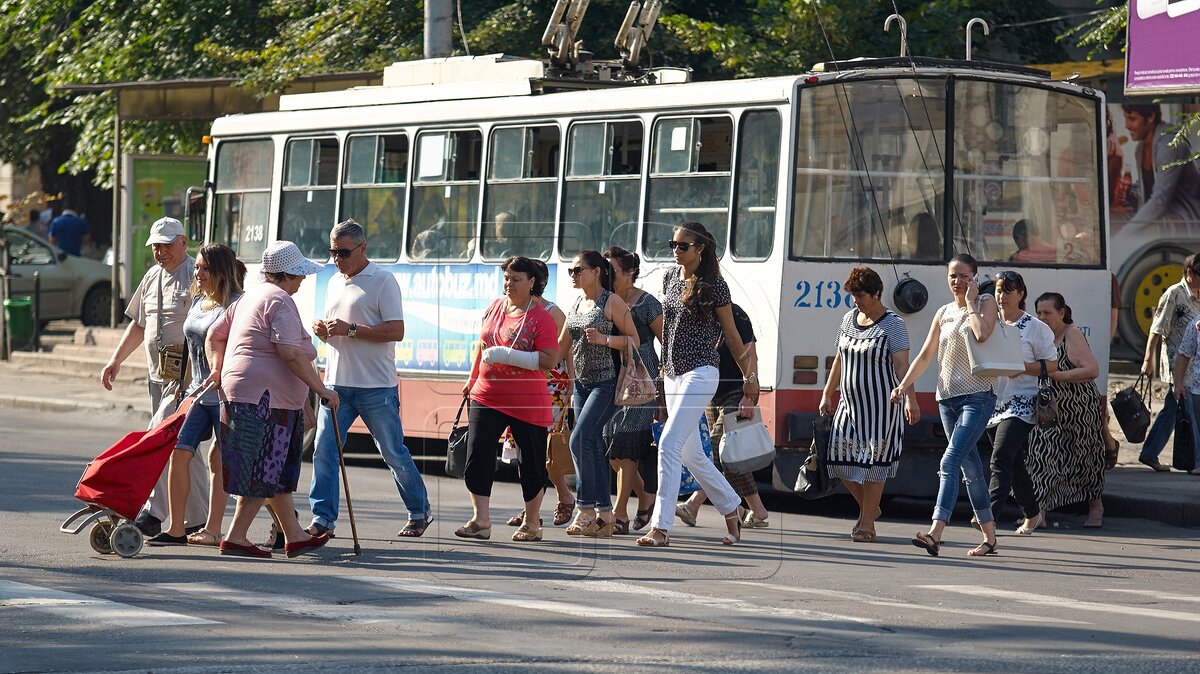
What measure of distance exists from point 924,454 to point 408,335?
15.0 feet

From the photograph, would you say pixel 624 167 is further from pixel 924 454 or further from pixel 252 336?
pixel 252 336

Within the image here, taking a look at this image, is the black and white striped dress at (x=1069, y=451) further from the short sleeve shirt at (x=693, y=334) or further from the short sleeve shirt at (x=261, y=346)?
the short sleeve shirt at (x=261, y=346)

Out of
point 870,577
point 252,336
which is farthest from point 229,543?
point 870,577

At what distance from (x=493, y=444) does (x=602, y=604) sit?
239 cm

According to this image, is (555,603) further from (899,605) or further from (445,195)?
(445,195)

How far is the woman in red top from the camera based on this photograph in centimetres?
1071

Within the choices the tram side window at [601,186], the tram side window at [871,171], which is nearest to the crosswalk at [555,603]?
the tram side window at [871,171]

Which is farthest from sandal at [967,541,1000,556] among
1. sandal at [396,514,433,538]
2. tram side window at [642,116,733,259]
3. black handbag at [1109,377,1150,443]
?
black handbag at [1109,377,1150,443]

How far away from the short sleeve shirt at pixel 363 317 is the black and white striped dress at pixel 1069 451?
4417 millimetres

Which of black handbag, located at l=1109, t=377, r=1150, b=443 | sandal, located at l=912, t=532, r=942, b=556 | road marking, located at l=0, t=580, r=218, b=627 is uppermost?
black handbag, located at l=1109, t=377, r=1150, b=443

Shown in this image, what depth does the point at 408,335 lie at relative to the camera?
50.9ft

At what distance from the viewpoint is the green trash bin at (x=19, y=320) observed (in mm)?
27219

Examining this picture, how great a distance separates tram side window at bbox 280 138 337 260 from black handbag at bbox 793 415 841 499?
5.92 meters

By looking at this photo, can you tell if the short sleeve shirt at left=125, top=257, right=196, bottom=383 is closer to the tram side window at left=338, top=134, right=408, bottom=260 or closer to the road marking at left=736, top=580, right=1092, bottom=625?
the road marking at left=736, top=580, right=1092, bottom=625
